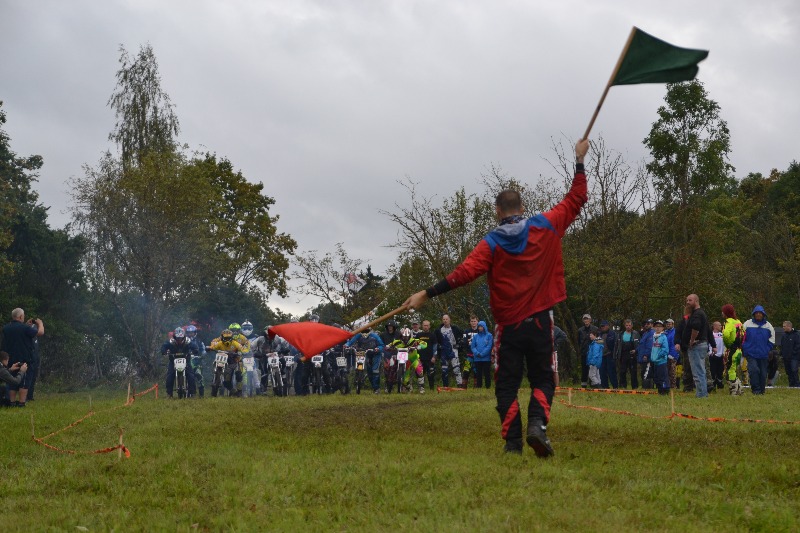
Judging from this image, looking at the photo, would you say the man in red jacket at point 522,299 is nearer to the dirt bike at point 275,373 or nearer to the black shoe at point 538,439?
the black shoe at point 538,439

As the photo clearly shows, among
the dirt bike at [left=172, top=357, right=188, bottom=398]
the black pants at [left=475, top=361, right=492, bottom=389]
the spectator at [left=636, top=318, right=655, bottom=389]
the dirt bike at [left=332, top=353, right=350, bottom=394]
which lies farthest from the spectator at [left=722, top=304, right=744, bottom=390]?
the dirt bike at [left=172, top=357, right=188, bottom=398]

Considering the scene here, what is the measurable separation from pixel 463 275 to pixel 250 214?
5202 cm

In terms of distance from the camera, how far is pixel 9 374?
1945cm

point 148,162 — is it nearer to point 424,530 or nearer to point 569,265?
point 569,265

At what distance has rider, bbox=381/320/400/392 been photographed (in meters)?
26.3

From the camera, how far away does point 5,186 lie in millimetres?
35250

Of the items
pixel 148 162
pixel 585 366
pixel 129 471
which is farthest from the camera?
pixel 148 162

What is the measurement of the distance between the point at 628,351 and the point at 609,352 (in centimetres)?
66

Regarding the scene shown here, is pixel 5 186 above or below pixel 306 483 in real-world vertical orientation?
above

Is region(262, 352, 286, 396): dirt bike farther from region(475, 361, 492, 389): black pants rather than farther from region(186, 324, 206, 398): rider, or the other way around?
region(475, 361, 492, 389): black pants

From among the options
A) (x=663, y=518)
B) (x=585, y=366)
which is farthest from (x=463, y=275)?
(x=585, y=366)

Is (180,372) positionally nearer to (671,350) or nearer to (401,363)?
(401,363)

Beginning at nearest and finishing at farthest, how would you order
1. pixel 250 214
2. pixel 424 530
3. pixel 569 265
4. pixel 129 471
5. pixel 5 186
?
pixel 424 530 → pixel 129 471 → pixel 569 265 → pixel 5 186 → pixel 250 214

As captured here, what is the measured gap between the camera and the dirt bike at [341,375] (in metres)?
26.2
